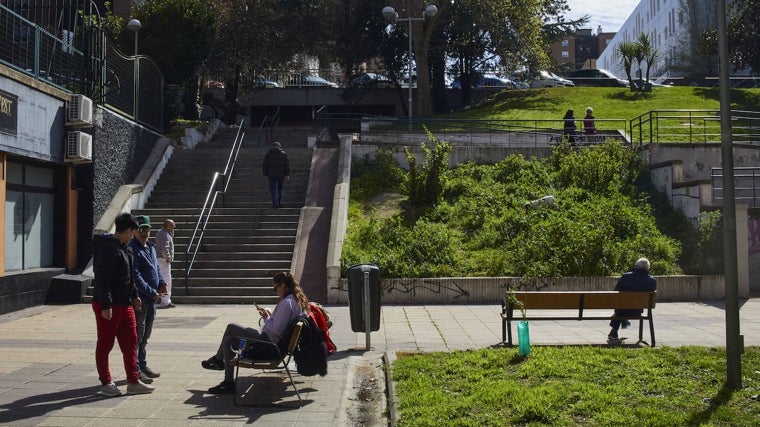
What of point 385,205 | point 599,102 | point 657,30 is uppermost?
point 657,30

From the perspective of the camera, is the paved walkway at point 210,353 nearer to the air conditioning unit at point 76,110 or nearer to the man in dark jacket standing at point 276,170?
the air conditioning unit at point 76,110

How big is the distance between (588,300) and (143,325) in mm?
5612

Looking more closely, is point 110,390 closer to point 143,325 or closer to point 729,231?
point 143,325

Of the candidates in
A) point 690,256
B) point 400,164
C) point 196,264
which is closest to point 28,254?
point 196,264

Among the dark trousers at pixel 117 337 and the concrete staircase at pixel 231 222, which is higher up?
the concrete staircase at pixel 231 222

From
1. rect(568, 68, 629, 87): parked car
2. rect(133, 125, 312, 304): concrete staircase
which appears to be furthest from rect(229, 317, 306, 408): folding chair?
rect(568, 68, 629, 87): parked car

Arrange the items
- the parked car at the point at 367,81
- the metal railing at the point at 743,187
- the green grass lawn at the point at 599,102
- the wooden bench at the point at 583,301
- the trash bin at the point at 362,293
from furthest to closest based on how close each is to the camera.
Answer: the parked car at the point at 367,81
the green grass lawn at the point at 599,102
the metal railing at the point at 743,187
the wooden bench at the point at 583,301
the trash bin at the point at 362,293

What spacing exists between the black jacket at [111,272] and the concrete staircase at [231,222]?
7886 mm

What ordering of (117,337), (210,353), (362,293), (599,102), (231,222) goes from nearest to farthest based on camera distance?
(117,337), (210,353), (362,293), (231,222), (599,102)

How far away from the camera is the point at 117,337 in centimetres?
710

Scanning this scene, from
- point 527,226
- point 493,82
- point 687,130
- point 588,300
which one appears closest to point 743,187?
point 527,226

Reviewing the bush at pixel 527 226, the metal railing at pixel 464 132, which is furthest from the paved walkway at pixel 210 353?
the metal railing at pixel 464 132

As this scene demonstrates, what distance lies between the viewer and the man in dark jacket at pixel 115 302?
6.91m

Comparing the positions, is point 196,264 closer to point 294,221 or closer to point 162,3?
point 294,221
